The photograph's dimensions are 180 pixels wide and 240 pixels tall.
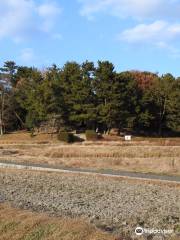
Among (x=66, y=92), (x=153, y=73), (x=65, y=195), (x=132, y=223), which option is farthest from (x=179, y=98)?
(x=132, y=223)

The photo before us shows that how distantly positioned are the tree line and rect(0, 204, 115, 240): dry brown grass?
→ 75400 millimetres

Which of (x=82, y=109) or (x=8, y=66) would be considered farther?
(x=8, y=66)

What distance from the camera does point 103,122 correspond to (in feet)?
A: 294

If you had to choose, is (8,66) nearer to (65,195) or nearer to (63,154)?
(63,154)

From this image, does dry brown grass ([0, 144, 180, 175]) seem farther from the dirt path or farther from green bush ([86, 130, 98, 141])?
green bush ([86, 130, 98, 141])

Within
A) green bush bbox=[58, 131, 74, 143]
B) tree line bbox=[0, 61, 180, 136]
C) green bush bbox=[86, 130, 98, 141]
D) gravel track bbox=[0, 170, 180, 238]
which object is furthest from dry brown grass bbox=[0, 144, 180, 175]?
tree line bbox=[0, 61, 180, 136]

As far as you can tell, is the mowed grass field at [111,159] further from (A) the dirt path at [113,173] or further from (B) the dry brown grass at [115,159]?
(A) the dirt path at [113,173]

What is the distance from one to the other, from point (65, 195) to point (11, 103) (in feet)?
→ 278

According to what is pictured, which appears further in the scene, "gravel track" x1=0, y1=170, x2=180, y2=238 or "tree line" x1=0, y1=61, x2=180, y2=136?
"tree line" x1=0, y1=61, x2=180, y2=136

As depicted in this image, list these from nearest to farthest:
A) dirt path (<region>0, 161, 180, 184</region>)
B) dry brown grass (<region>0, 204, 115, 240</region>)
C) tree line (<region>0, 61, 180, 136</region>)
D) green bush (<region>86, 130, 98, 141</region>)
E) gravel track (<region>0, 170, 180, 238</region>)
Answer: dry brown grass (<region>0, 204, 115, 240</region>), gravel track (<region>0, 170, 180, 238</region>), dirt path (<region>0, 161, 180, 184</region>), green bush (<region>86, 130, 98, 141</region>), tree line (<region>0, 61, 180, 136</region>)

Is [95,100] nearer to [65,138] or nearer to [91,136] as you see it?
[91,136]

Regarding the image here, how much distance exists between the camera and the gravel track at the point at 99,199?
13243 millimetres

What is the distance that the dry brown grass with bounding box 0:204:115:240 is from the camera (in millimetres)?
10113

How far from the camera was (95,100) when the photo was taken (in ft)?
302
